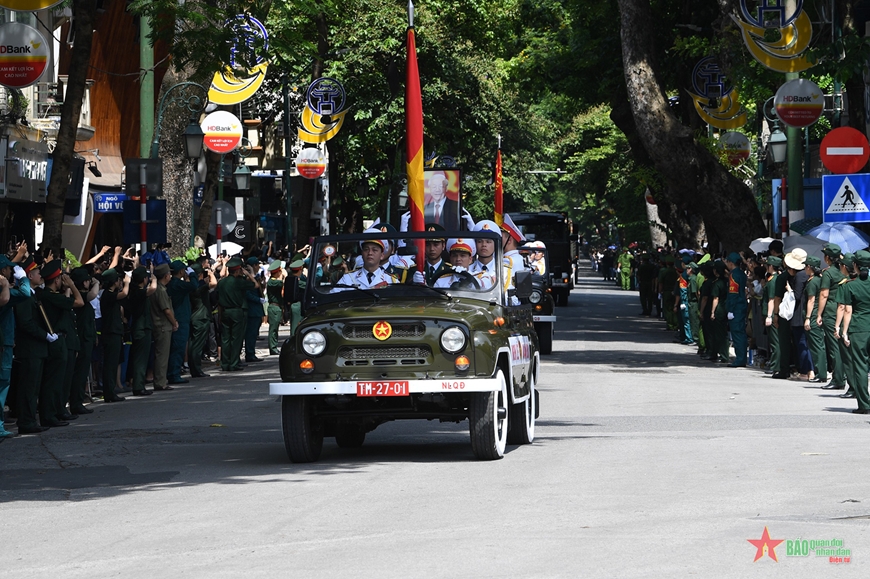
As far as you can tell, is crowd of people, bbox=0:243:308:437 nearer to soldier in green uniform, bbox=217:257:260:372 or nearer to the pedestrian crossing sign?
soldier in green uniform, bbox=217:257:260:372

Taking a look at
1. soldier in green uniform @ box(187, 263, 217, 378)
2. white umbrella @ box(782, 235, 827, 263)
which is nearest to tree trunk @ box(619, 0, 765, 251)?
white umbrella @ box(782, 235, 827, 263)

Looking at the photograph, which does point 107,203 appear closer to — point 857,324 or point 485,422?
point 857,324

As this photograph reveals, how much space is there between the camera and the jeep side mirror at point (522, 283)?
13.0 m

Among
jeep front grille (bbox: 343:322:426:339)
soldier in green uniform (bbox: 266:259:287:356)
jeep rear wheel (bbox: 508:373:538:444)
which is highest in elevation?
jeep front grille (bbox: 343:322:426:339)

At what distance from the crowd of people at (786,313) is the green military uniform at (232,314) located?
27.0 ft

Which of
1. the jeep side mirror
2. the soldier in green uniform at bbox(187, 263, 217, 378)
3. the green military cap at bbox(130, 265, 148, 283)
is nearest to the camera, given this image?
the jeep side mirror

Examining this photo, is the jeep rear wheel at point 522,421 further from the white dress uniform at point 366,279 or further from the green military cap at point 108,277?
the green military cap at point 108,277

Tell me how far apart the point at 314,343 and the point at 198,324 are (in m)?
11.8

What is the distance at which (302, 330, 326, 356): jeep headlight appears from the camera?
12164 mm

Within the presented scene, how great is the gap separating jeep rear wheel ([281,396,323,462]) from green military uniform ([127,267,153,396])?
318 inches

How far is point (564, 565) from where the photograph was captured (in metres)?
7.80

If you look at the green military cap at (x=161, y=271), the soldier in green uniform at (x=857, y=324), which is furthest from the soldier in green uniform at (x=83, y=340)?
the soldier in green uniform at (x=857, y=324)

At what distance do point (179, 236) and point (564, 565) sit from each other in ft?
70.2

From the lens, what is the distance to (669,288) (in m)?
35.8
